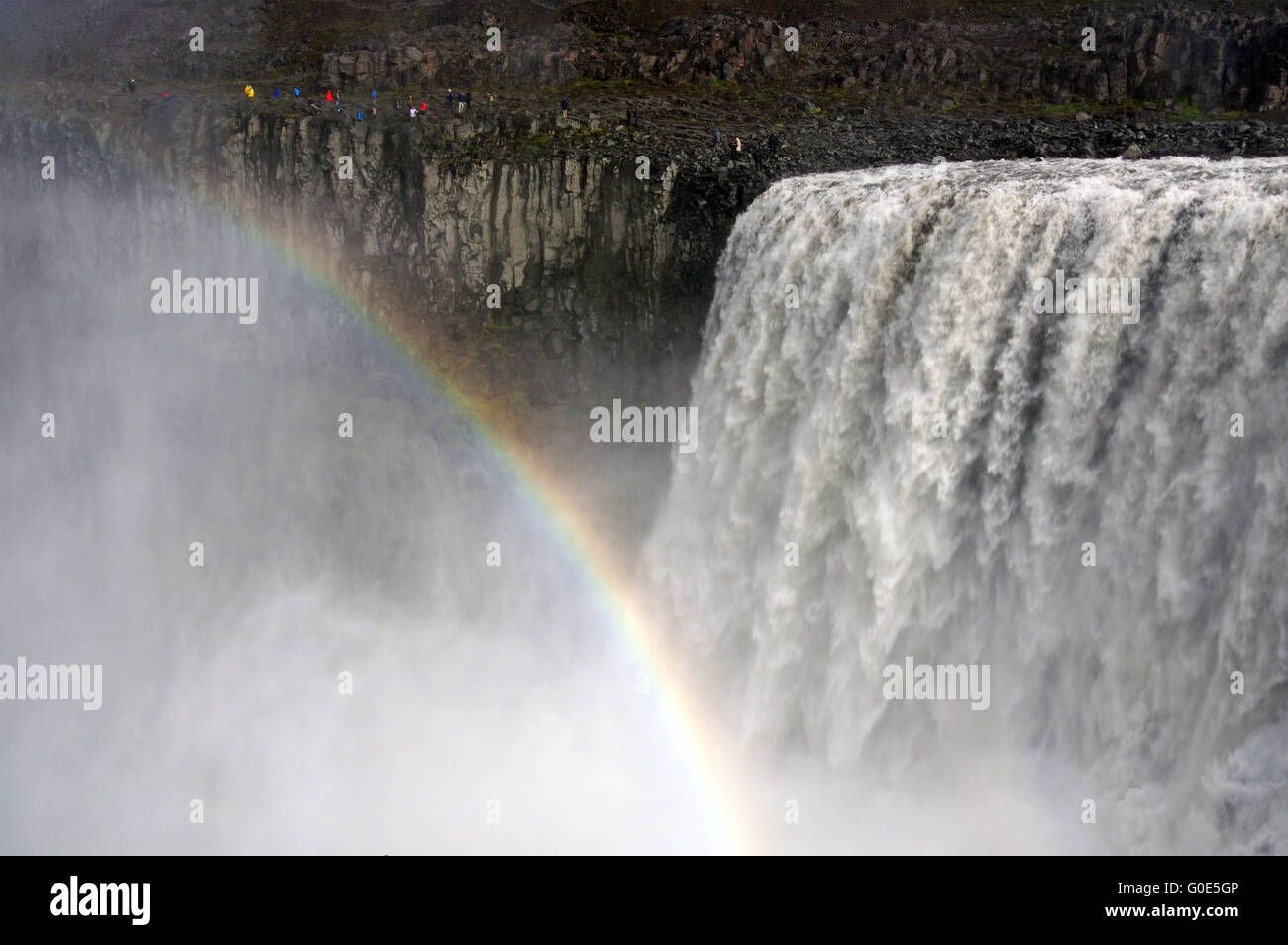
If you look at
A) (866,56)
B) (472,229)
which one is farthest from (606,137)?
(866,56)

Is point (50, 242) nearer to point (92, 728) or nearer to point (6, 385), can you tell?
point (6, 385)

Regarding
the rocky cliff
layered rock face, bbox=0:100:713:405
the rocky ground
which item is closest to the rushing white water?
the rocky cliff

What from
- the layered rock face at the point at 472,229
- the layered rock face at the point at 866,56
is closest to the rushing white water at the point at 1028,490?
the layered rock face at the point at 472,229

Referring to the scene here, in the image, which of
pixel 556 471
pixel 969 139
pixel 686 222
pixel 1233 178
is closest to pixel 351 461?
pixel 556 471

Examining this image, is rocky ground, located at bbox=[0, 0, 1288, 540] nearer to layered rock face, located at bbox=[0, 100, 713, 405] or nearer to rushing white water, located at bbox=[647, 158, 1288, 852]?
layered rock face, located at bbox=[0, 100, 713, 405]

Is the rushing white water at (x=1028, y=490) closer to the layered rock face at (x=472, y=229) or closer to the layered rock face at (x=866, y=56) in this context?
the layered rock face at (x=472, y=229)

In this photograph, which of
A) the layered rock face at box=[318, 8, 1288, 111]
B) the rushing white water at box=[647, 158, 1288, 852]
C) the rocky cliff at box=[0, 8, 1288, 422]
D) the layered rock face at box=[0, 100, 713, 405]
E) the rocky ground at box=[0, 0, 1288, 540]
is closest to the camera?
the rushing white water at box=[647, 158, 1288, 852]

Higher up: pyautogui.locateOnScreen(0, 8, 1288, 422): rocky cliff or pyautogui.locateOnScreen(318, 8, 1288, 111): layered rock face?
pyautogui.locateOnScreen(318, 8, 1288, 111): layered rock face

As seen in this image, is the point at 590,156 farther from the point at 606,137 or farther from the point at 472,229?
the point at 472,229
